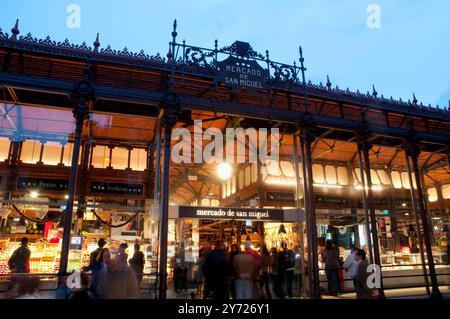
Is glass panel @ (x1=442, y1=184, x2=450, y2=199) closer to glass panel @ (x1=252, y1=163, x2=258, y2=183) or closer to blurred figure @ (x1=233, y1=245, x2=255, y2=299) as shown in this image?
glass panel @ (x1=252, y1=163, x2=258, y2=183)

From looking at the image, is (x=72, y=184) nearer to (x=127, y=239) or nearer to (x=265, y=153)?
(x=127, y=239)

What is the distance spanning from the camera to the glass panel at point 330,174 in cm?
1877

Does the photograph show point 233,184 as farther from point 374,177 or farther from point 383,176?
point 383,176

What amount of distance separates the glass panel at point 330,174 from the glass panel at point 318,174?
1.04ft

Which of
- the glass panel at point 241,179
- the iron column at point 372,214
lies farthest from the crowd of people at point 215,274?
the glass panel at point 241,179

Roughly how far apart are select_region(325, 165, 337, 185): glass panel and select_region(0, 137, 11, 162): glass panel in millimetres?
15210

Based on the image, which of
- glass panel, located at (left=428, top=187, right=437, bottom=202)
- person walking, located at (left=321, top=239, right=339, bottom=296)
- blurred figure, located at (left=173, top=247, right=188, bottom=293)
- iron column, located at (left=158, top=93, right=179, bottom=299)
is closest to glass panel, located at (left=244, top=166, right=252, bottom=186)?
blurred figure, located at (left=173, top=247, right=188, bottom=293)

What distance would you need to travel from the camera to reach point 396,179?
20.3 meters

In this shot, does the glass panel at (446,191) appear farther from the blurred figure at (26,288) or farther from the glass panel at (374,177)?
the blurred figure at (26,288)

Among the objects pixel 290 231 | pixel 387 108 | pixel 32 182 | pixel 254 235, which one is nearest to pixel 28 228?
pixel 32 182

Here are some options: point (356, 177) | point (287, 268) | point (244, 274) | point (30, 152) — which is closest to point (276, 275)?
point (287, 268)

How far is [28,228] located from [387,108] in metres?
16.7

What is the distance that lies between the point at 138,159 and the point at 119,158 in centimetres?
83

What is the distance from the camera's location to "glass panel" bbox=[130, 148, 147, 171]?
15.6 metres
